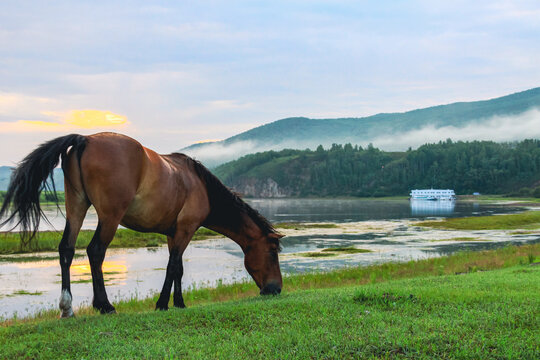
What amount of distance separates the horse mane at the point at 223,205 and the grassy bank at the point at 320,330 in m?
1.79

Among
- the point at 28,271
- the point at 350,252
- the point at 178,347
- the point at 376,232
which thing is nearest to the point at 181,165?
the point at 178,347

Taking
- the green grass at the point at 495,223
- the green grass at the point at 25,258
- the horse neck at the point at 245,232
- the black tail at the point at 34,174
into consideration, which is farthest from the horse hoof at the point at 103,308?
the green grass at the point at 495,223

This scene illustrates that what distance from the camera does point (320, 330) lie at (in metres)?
6.87

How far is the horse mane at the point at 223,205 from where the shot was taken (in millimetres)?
9914

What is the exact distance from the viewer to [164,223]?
9070 mm

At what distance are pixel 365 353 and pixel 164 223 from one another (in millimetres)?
4561

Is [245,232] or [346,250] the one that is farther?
[346,250]

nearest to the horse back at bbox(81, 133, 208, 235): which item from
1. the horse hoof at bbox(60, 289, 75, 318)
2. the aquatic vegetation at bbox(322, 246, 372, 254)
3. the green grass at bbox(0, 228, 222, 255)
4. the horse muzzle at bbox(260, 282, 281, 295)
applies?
the horse hoof at bbox(60, 289, 75, 318)

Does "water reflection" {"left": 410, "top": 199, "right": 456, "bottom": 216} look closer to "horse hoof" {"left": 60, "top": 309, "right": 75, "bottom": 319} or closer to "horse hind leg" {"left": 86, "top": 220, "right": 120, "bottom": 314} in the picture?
"horse hind leg" {"left": 86, "top": 220, "right": 120, "bottom": 314}

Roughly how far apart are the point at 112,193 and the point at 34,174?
1336 mm

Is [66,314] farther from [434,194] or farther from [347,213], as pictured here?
[434,194]

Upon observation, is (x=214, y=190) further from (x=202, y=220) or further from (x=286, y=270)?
(x=286, y=270)

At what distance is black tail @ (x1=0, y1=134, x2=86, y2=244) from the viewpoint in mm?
8070

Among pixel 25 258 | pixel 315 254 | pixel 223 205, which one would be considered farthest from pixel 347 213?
pixel 223 205
